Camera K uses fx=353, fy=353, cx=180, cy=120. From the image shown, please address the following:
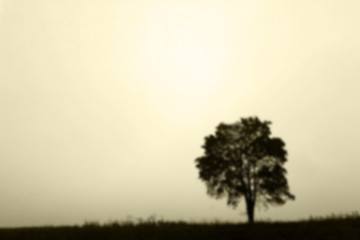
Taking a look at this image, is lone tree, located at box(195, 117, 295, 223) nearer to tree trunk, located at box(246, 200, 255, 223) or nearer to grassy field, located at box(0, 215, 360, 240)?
tree trunk, located at box(246, 200, 255, 223)

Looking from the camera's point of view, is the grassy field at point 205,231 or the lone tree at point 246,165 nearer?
the grassy field at point 205,231

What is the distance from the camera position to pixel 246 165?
3706 centimetres

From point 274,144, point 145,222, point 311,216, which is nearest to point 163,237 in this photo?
point 145,222

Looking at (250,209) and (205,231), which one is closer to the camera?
(205,231)

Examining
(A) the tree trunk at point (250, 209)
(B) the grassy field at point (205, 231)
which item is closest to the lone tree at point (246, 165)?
(A) the tree trunk at point (250, 209)

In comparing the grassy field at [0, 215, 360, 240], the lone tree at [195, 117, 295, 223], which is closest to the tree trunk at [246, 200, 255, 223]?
the lone tree at [195, 117, 295, 223]

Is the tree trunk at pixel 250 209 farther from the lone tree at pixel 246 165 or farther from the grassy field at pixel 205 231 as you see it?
the grassy field at pixel 205 231

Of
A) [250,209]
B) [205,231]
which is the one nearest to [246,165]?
[250,209]

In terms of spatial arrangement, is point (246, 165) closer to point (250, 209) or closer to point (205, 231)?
point (250, 209)

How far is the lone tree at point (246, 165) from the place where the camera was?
3616cm

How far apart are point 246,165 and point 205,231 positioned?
16748 millimetres

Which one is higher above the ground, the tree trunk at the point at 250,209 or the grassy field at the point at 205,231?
the tree trunk at the point at 250,209

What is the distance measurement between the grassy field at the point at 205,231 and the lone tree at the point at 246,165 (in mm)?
12757

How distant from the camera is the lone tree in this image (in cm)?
3616
